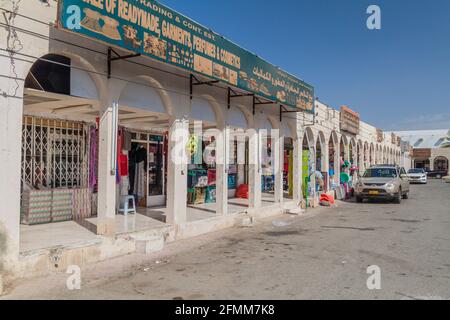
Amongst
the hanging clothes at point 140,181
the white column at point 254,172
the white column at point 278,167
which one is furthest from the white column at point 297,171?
the hanging clothes at point 140,181

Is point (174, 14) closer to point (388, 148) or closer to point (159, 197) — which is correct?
point (159, 197)

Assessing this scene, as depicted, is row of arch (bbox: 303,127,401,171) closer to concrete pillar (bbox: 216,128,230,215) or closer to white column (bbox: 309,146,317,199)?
white column (bbox: 309,146,317,199)

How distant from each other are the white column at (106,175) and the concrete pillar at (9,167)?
181 cm

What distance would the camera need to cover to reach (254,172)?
1306 centimetres

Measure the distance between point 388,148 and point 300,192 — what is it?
29.9 meters

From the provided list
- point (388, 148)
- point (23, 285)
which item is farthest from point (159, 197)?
point (388, 148)

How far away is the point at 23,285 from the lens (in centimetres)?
562

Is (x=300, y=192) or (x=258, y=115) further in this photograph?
(x=300, y=192)

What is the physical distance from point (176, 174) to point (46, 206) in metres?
3.18

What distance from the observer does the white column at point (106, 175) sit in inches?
292

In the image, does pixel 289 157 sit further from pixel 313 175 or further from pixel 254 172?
pixel 254 172

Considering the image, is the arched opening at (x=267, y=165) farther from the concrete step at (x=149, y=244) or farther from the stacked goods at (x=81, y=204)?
the concrete step at (x=149, y=244)
